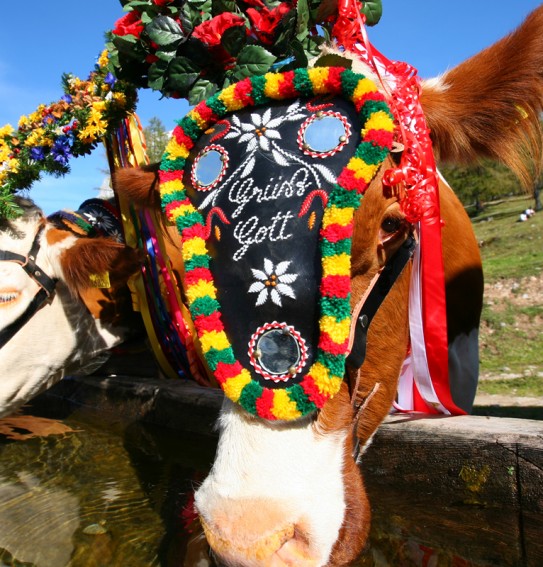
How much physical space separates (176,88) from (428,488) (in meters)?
1.93

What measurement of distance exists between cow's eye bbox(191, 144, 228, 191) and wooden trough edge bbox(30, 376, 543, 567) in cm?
136

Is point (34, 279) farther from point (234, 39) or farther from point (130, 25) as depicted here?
point (234, 39)

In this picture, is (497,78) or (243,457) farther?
(497,78)

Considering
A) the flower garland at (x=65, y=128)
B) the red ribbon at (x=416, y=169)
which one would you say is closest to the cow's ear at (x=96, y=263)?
the flower garland at (x=65, y=128)

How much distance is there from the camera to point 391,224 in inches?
78.2

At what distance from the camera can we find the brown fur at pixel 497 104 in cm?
226

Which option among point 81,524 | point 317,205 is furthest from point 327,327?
point 81,524

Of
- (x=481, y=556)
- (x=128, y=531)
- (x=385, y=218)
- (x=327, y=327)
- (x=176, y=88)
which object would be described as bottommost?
(x=481, y=556)

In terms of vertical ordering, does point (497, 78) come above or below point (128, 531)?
above

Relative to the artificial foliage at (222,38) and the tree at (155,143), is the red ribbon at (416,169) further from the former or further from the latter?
the tree at (155,143)

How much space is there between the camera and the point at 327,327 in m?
1.74

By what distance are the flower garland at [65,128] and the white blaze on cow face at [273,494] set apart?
2058mm

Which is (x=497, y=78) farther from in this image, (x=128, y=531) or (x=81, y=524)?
(x=81, y=524)

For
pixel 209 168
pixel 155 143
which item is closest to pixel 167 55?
pixel 209 168
